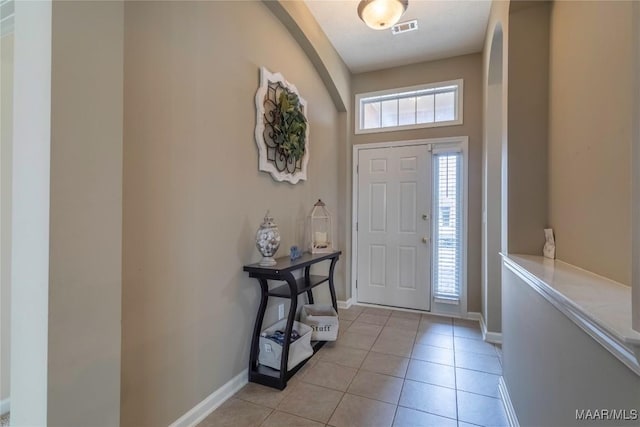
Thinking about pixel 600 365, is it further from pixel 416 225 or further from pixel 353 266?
pixel 353 266

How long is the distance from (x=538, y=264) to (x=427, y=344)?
159cm

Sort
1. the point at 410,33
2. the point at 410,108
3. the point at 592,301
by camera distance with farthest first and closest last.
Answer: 1. the point at 410,108
2. the point at 410,33
3. the point at 592,301

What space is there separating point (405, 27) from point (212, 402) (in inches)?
139

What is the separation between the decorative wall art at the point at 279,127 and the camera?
2285mm

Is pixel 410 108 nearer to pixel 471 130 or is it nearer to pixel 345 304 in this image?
pixel 471 130

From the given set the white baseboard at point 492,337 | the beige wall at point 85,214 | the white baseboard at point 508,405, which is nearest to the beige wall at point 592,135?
the white baseboard at point 508,405

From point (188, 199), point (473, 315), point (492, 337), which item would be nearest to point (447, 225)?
point (473, 315)

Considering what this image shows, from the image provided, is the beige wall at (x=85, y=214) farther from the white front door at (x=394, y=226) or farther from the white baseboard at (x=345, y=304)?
the white front door at (x=394, y=226)

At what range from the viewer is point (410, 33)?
3061 mm

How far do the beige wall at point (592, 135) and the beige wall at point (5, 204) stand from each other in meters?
2.98

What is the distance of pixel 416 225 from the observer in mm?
3650

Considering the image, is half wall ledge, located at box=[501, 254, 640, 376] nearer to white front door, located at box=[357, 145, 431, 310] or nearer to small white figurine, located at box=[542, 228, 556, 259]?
small white figurine, located at box=[542, 228, 556, 259]

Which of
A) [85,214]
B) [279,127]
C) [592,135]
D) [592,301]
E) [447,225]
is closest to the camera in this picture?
[592,301]

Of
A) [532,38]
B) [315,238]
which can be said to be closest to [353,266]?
[315,238]
